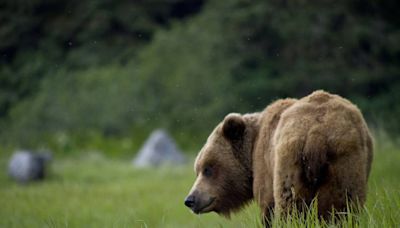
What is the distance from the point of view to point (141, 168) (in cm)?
1558

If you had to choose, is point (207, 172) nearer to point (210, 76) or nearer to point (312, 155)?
point (312, 155)

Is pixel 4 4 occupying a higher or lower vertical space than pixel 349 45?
higher

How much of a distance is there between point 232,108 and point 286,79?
2020 millimetres

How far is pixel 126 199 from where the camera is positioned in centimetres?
1153

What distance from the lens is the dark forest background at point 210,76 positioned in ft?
67.4

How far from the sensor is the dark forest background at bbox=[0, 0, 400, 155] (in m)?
20.5

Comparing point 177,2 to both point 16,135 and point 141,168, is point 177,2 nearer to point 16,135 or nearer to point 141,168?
point 16,135

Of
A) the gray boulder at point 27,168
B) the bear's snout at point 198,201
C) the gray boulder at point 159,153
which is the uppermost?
the bear's snout at point 198,201

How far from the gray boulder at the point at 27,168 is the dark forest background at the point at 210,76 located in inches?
158

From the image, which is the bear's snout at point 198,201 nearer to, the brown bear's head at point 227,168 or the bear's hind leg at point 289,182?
the brown bear's head at point 227,168

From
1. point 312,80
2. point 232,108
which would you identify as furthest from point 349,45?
point 232,108

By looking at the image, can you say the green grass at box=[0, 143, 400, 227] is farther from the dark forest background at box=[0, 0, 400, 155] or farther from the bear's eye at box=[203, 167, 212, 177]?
the dark forest background at box=[0, 0, 400, 155]

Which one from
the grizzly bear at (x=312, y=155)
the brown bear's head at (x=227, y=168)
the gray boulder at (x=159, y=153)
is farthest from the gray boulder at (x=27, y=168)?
the grizzly bear at (x=312, y=155)

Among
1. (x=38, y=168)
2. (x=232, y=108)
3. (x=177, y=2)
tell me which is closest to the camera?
(x=38, y=168)
